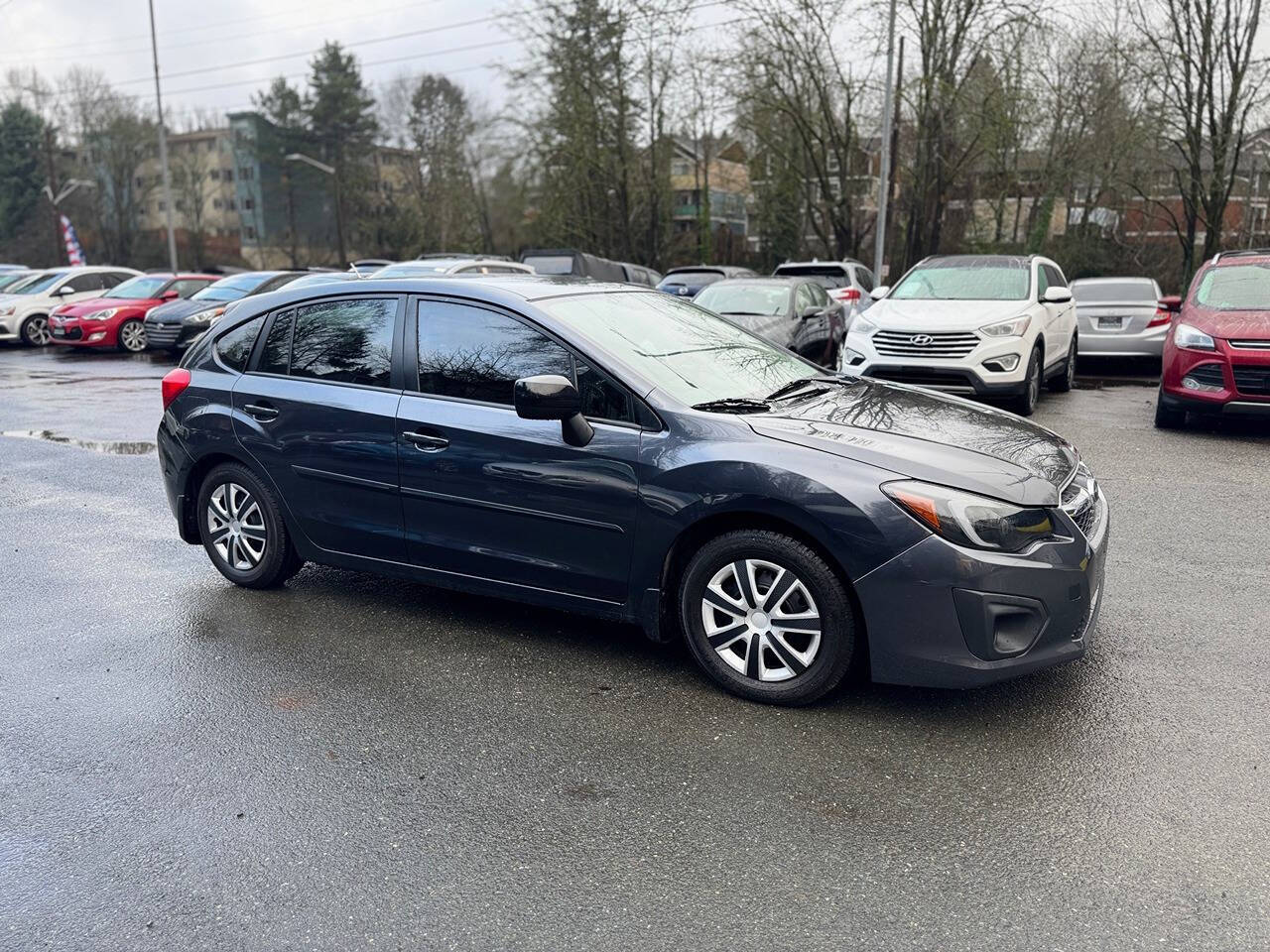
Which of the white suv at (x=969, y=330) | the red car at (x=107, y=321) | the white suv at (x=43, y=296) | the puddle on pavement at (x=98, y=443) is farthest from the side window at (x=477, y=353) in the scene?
the white suv at (x=43, y=296)

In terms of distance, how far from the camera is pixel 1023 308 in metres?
10.3

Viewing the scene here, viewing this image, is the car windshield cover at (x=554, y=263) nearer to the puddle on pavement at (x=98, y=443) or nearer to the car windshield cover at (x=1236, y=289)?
the puddle on pavement at (x=98, y=443)

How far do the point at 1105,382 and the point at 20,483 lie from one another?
1304 cm

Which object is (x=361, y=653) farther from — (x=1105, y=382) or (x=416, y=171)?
(x=416, y=171)

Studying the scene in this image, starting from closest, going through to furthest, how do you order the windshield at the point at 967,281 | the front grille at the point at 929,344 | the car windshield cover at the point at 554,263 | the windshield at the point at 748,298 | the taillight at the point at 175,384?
the taillight at the point at 175,384 < the front grille at the point at 929,344 < the windshield at the point at 967,281 < the windshield at the point at 748,298 < the car windshield cover at the point at 554,263

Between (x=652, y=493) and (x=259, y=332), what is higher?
(x=259, y=332)

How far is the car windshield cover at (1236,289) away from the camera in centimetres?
944

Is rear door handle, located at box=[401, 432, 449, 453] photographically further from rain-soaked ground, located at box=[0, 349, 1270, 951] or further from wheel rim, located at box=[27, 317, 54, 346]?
wheel rim, located at box=[27, 317, 54, 346]

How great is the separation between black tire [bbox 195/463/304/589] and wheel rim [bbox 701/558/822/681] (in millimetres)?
2418

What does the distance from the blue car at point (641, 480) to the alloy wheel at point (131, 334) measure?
51.6 feet

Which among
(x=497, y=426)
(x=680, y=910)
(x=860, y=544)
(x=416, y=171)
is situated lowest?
(x=680, y=910)

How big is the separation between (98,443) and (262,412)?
18.6 ft

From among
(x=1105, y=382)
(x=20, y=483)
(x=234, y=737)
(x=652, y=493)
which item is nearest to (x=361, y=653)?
(x=234, y=737)

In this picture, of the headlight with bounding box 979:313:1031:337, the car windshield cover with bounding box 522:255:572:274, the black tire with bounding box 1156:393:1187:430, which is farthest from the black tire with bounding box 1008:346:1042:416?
the car windshield cover with bounding box 522:255:572:274
